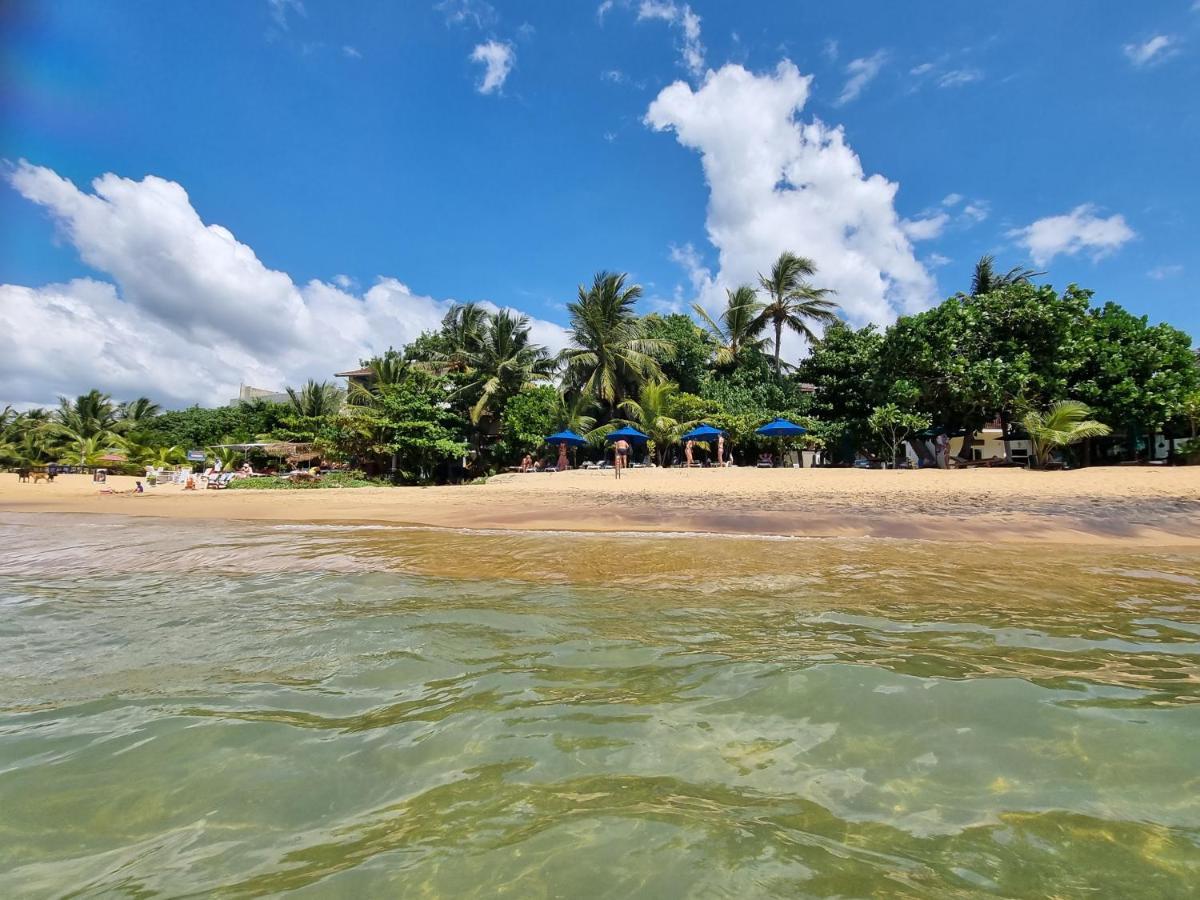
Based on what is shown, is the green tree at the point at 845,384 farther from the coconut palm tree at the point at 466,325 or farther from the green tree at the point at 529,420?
the coconut palm tree at the point at 466,325

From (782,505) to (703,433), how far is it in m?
9.49

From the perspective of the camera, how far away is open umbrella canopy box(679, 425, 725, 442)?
2166cm

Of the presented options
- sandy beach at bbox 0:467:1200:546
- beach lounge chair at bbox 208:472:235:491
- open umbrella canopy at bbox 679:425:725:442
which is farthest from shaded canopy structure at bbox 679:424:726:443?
beach lounge chair at bbox 208:472:235:491

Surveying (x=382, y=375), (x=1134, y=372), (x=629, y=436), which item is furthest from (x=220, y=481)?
(x=1134, y=372)

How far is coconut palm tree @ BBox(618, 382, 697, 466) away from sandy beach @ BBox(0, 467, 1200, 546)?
4.60 m

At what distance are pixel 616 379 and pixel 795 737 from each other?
25739mm

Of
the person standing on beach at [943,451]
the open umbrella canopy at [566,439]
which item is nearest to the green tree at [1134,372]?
the person standing on beach at [943,451]

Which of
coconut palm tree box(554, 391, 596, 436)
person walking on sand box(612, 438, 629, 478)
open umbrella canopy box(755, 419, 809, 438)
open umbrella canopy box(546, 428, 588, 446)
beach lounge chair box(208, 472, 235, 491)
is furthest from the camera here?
coconut palm tree box(554, 391, 596, 436)

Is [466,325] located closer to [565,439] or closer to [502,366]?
[502,366]

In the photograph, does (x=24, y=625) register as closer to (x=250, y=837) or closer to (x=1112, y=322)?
(x=250, y=837)

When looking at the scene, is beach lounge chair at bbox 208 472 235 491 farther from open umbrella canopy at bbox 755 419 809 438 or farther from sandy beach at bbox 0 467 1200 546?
open umbrella canopy at bbox 755 419 809 438

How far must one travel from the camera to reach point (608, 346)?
27.5 metres

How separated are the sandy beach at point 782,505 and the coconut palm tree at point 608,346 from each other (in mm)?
8852

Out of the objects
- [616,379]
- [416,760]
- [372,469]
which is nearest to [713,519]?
[416,760]
